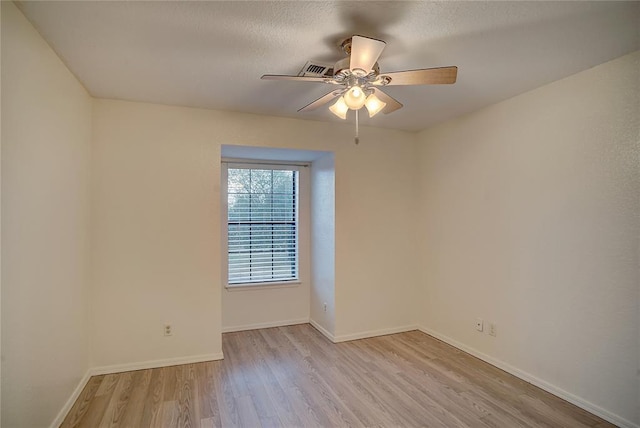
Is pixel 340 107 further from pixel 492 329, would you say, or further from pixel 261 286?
pixel 261 286

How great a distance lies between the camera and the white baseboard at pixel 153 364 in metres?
2.93

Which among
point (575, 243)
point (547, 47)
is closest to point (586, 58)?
point (547, 47)

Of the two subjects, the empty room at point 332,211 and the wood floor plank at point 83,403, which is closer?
the empty room at point 332,211

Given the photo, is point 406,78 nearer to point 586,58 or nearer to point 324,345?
point 586,58

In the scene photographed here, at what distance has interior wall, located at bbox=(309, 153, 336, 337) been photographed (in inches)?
149

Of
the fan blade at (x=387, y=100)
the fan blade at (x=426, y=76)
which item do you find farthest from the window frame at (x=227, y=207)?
the fan blade at (x=426, y=76)

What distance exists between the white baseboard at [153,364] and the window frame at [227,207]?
978mm

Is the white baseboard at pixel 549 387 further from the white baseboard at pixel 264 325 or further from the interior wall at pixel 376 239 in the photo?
the white baseboard at pixel 264 325

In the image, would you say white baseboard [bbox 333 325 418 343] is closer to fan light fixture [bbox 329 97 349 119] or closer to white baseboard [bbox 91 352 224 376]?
white baseboard [bbox 91 352 224 376]

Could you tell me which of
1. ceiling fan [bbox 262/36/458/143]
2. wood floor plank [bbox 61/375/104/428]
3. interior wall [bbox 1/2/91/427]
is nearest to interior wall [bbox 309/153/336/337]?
ceiling fan [bbox 262/36/458/143]

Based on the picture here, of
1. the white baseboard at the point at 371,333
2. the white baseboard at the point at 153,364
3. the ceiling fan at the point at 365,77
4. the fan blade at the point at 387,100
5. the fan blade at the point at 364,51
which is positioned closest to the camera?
the fan blade at the point at 364,51

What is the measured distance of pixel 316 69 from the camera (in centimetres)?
235

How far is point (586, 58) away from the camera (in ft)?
7.26

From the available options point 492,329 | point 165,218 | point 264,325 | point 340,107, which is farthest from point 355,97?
point 264,325
